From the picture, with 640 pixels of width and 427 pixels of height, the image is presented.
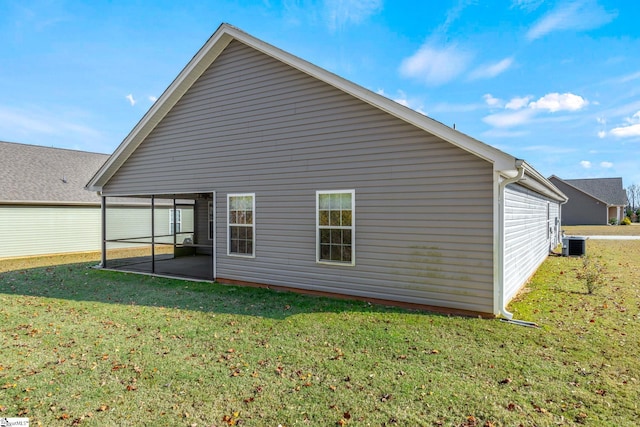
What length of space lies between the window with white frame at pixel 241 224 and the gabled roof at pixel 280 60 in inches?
133

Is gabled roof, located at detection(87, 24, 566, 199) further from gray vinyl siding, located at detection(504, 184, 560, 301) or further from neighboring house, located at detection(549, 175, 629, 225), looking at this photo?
neighboring house, located at detection(549, 175, 629, 225)

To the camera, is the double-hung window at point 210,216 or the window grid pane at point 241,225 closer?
the window grid pane at point 241,225

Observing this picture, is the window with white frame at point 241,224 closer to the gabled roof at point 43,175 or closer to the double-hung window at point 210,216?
the double-hung window at point 210,216

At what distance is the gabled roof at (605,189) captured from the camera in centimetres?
4141

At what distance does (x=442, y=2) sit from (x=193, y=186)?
984 centimetres

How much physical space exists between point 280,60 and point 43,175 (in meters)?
15.9

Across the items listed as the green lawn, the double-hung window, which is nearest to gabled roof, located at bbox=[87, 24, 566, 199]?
the green lawn

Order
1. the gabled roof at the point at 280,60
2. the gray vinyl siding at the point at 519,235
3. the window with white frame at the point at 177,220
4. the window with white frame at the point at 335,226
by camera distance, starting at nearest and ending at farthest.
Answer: the gabled roof at the point at 280,60 < the gray vinyl siding at the point at 519,235 < the window with white frame at the point at 335,226 < the window with white frame at the point at 177,220

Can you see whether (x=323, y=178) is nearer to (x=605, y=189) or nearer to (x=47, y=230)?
(x=47, y=230)

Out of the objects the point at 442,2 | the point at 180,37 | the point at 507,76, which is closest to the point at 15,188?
the point at 180,37

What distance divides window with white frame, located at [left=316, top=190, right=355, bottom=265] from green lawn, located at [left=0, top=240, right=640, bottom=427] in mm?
1039

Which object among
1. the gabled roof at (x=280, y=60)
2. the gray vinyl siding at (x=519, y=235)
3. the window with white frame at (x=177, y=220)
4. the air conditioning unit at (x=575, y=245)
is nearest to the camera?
the gabled roof at (x=280, y=60)

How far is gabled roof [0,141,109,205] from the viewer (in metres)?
14.9

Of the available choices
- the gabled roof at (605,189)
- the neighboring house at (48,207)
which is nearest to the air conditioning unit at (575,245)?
the neighboring house at (48,207)
